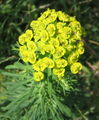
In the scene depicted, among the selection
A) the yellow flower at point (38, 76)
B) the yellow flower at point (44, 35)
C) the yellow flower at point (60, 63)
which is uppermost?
the yellow flower at point (44, 35)

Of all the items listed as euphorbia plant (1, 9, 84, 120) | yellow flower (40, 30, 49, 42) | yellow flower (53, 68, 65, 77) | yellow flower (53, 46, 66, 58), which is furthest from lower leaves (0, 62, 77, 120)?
Result: yellow flower (40, 30, 49, 42)

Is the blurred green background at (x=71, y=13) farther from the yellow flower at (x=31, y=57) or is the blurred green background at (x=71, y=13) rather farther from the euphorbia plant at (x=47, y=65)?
the yellow flower at (x=31, y=57)

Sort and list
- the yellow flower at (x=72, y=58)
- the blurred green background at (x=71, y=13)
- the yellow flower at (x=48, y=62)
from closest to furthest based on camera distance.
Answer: the yellow flower at (x=48, y=62) → the yellow flower at (x=72, y=58) → the blurred green background at (x=71, y=13)

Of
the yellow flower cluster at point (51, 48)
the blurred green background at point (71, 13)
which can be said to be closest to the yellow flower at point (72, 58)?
the yellow flower cluster at point (51, 48)

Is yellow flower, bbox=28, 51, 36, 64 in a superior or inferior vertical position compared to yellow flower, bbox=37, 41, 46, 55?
inferior

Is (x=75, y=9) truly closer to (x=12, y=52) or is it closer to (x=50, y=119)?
(x=12, y=52)

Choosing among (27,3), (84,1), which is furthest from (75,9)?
(27,3)

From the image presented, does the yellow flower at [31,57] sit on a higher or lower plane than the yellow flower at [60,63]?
higher

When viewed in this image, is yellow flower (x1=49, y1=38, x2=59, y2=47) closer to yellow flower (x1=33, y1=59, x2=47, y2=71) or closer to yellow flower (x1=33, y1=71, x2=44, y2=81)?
yellow flower (x1=33, y1=59, x2=47, y2=71)

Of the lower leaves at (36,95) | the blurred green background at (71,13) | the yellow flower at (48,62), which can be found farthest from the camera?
the blurred green background at (71,13)
